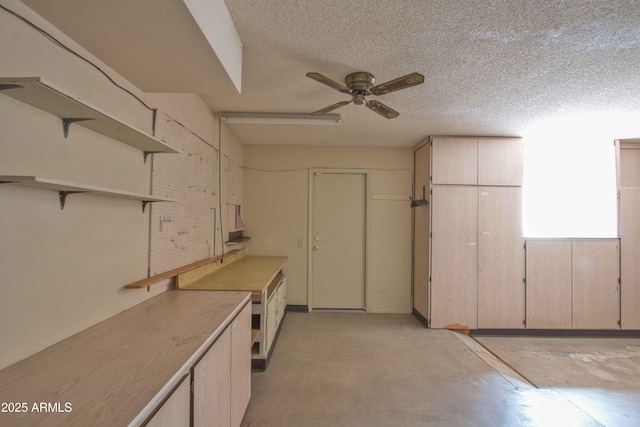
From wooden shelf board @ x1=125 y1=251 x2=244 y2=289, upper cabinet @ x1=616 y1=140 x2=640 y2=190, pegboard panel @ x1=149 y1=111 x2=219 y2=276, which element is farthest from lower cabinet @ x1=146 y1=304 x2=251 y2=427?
upper cabinet @ x1=616 y1=140 x2=640 y2=190

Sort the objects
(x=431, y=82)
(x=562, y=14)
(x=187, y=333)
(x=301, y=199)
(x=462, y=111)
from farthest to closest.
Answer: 1. (x=301, y=199)
2. (x=462, y=111)
3. (x=431, y=82)
4. (x=562, y=14)
5. (x=187, y=333)

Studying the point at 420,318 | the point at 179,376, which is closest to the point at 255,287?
the point at 179,376

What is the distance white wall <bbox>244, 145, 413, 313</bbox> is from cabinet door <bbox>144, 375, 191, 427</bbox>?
326 cm

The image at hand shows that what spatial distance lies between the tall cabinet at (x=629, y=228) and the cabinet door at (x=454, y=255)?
1908 mm

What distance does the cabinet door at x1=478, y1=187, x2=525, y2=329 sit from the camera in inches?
145

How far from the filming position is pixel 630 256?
3654 mm

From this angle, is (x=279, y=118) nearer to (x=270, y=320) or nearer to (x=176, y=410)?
(x=270, y=320)

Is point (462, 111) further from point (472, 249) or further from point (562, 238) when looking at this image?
point (562, 238)

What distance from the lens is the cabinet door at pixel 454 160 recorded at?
3734 millimetres

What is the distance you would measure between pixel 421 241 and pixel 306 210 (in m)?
1.79

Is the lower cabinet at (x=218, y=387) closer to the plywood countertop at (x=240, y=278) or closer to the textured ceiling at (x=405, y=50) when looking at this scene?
the plywood countertop at (x=240, y=278)

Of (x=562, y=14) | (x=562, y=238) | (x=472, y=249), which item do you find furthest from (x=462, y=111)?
(x=562, y=238)

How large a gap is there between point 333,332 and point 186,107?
120 inches

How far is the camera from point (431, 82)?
2.31 metres
